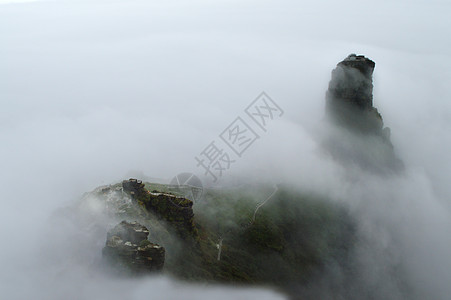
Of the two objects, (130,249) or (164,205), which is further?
(164,205)

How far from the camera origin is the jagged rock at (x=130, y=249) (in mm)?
113500

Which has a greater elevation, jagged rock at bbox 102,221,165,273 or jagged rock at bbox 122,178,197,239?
jagged rock at bbox 122,178,197,239

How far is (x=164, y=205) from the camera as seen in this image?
138 meters

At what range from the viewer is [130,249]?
11338cm

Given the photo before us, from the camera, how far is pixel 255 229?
549ft

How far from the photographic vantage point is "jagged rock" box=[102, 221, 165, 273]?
114 m

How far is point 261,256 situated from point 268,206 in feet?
97.8

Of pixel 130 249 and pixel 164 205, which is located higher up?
pixel 164 205

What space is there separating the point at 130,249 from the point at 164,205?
27.4m

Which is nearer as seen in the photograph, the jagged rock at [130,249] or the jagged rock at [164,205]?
the jagged rock at [130,249]

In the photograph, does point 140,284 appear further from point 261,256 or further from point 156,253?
point 261,256

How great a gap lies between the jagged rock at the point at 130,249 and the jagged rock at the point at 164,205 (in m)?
21.2

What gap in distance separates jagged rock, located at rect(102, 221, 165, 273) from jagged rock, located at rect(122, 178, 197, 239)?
69.5 ft

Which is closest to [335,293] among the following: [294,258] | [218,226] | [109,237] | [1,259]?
[294,258]
